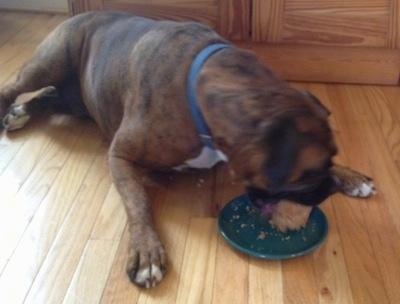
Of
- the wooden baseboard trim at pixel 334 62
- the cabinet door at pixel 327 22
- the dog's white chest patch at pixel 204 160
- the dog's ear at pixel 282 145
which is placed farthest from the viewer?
the wooden baseboard trim at pixel 334 62

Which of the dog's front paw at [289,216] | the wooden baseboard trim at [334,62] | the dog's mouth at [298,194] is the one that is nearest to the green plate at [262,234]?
the dog's front paw at [289,216]

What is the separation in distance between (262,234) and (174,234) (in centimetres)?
26

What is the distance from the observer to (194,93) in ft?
5.68

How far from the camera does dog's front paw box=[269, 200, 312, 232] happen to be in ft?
5.75

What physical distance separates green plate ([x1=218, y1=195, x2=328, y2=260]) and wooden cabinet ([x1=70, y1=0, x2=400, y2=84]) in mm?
1018

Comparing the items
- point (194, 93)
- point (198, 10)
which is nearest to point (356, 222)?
point (194, 93)

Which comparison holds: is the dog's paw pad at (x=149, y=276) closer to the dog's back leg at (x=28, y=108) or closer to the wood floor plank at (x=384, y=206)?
the wood floor plank at (x=384, y=206)

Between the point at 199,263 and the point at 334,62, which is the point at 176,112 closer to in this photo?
the point at 199,263

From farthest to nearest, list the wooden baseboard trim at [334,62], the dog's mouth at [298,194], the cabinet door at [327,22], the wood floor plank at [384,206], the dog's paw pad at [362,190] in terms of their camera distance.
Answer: the wooden baseboard trim at [334,62]
the cabinet door at [327,22]
the dog's paw pad at [362,190]
the wood floor plank at [384,206]
the dog's mouth at [298,194]

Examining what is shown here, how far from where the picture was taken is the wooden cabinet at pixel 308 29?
103 inches

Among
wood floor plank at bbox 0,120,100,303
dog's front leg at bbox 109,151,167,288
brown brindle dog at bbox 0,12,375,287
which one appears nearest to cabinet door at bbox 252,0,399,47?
brown brindle dog at bbox 0,12,375,287

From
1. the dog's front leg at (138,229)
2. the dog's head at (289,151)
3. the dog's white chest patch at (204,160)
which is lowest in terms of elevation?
the dog's front leg at (138,229)

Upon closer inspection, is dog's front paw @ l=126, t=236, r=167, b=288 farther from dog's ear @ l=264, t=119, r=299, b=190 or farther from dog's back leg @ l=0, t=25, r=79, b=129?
dog's back leg @ l=0, t=25, r=79, b=129

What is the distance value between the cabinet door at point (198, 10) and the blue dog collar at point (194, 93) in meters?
0.88
